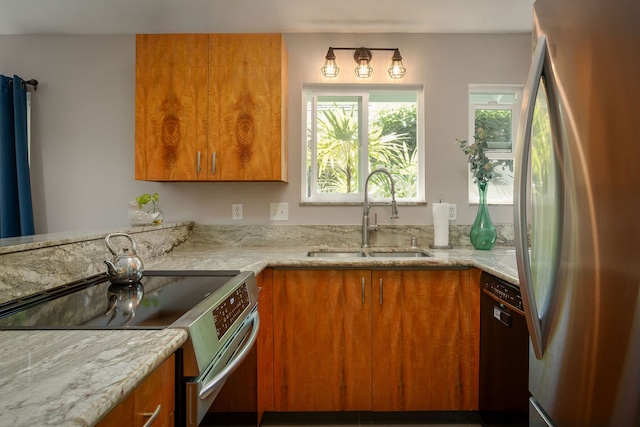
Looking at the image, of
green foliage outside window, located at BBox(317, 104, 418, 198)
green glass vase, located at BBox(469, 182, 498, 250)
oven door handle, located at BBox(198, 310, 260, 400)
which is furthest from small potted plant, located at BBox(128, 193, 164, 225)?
green glass vase, located at BBox(469, 182, 498, 250)

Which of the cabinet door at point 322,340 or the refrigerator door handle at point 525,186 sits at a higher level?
the refrigerator door handle at point 525,186

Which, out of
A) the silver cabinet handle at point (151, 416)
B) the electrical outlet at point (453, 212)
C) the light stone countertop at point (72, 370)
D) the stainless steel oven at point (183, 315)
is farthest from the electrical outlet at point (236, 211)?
the silver cabinet handle at point (151, 416)

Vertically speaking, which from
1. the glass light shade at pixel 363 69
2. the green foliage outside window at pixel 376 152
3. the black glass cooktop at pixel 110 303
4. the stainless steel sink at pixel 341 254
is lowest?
the stainless steel sink at pixel 341 254

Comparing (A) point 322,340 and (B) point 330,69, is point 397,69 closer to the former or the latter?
(B) point 330,69

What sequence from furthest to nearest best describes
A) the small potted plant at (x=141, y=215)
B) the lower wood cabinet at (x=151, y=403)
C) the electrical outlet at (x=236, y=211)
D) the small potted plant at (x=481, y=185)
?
the electrical outlet at (x=236, y=211) → the small potted plant at (x=481, y=185) → the small potted plant at (x=141, y=215) → the lower wood cabinet at (x=151, y=403)

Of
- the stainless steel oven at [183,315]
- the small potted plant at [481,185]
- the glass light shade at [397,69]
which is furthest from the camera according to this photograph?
the glass light shade at [397,69]

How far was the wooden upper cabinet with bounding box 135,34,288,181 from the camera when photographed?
7.30 feet

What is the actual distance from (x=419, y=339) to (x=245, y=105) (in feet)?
5.31

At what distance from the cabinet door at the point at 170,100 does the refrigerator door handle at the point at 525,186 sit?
177 cm

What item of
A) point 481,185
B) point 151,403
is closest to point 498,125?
point 481,185

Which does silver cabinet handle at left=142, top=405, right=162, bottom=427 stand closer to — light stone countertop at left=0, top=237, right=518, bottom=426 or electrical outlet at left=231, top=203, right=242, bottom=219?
light stone countertop at left=0, top=237, right=518, bottom=426

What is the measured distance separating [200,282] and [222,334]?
0.41 metres

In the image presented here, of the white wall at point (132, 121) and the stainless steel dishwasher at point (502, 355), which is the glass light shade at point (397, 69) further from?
the stainless steel dishwasher at point (502, 355)

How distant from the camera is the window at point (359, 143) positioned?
104 inches
